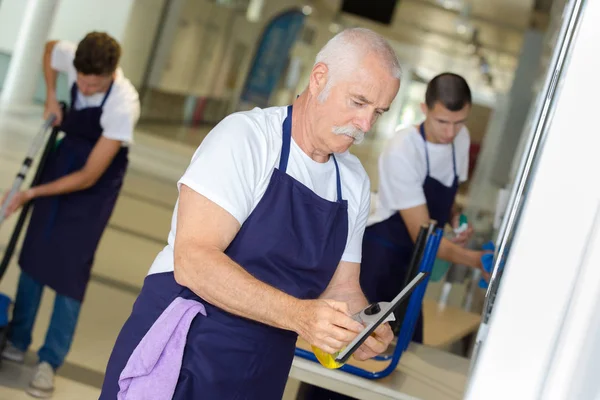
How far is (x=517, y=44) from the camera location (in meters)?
22.4

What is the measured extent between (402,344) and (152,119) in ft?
49.0

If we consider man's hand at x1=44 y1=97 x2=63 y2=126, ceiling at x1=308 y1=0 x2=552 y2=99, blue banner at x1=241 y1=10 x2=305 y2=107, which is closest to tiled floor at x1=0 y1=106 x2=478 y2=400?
man's hand at x1=44 y1=97 x2=63 y2=126

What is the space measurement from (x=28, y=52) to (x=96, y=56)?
9.53 metres

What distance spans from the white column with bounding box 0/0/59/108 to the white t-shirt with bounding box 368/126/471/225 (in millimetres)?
10072

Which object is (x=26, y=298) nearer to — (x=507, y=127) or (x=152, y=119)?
(x=507, y=127)

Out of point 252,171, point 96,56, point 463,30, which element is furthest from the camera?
point 463,30

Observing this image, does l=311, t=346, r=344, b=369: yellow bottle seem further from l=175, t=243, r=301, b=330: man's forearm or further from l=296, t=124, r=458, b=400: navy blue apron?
l=296, t=124, r=458, b=400: navy blue apron

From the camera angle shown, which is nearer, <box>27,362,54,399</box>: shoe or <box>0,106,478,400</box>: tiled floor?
<box>27,362,54,399</box>: shoe

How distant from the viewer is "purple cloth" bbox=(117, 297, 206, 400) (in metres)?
1.76

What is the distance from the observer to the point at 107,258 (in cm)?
604

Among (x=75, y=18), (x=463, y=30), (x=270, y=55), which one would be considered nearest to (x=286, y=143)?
(x=75, y=18)

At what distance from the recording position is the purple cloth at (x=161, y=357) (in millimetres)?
1761

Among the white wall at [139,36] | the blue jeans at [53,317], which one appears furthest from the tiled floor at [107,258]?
the white wall at [139,36]

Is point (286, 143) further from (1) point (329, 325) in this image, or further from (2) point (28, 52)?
(2) point (28, 52)
